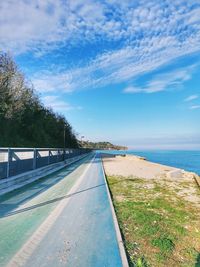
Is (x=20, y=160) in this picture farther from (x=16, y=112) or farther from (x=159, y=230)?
(x=16, y=112)

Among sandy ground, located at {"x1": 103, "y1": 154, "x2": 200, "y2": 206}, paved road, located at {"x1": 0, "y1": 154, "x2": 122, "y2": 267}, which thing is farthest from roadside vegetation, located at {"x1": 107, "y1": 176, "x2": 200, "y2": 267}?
sandy ground, located at {"x1": 103, "y1": 154, "x2": 200, "y2": 206}

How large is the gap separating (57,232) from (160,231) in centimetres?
238

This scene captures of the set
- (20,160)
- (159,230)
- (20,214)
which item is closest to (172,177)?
(20,160)

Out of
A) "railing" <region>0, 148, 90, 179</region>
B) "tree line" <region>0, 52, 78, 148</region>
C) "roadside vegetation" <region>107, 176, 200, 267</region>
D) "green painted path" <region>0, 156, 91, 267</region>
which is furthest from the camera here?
"tree line" <region>0, 52, 78, 148</region>

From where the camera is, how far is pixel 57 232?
560cm

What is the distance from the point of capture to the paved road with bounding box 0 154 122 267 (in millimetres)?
4293

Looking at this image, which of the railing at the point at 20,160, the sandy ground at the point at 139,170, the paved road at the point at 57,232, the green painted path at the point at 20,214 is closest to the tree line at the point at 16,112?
the sandy ground at the point at 139,170

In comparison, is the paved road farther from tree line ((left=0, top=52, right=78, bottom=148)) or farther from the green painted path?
tree line ((left=0, top=52, right=78, bottom=148))

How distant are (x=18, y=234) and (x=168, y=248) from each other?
A: 9.88 feet

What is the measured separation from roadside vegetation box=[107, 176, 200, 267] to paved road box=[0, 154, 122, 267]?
1.31 ft

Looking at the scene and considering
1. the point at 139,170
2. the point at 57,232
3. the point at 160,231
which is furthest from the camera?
the point at 139,170

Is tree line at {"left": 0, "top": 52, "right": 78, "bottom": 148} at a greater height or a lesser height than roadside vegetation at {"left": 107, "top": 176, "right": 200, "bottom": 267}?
greater

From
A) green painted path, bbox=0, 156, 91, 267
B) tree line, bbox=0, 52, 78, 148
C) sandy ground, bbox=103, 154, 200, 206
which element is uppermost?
tree line, bbox=0, 52, 78, 148

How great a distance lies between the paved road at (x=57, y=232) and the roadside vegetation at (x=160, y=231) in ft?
1.31
